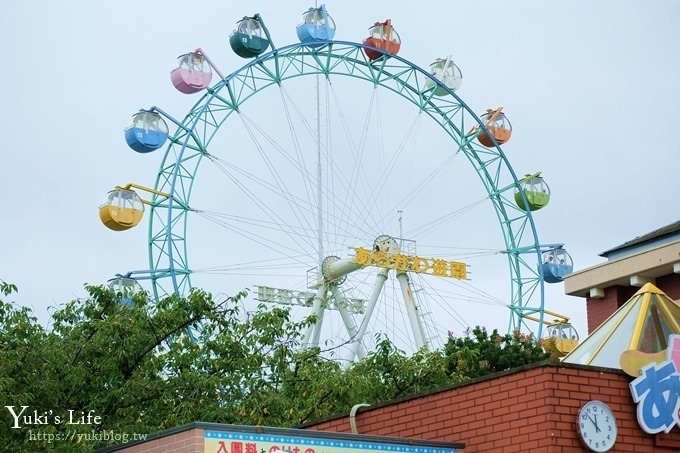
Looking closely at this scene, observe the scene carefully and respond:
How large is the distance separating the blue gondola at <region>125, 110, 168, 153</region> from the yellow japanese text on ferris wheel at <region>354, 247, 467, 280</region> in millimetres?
5467

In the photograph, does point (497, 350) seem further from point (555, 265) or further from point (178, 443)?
point (178, 443)

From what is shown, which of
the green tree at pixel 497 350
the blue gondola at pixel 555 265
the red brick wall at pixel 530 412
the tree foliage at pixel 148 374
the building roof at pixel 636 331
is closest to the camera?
the red brick wall at pixel 530 412

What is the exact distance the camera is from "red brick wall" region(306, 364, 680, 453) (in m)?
11.5

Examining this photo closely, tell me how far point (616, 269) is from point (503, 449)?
13580mm

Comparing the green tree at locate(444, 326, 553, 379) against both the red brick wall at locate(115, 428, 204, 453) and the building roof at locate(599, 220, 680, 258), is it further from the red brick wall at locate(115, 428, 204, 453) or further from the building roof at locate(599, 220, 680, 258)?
the red brick wall at locate(115, 428, 204, 453)

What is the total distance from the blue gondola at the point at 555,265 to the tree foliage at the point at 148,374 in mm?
14987

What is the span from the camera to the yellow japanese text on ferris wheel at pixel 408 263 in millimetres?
32406

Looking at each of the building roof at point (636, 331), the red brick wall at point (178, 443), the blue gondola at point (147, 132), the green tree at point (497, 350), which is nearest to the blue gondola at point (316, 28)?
the blue gondola at point (147, 132)

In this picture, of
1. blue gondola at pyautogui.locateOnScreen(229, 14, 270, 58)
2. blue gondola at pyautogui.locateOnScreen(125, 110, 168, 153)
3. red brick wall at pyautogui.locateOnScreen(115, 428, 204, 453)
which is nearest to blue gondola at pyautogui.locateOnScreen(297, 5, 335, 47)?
blue gondola at pyautogui.locateOnScreen(229, 14, 270, 58)

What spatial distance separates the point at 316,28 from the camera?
34750 mm

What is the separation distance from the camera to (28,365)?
64.4 ft

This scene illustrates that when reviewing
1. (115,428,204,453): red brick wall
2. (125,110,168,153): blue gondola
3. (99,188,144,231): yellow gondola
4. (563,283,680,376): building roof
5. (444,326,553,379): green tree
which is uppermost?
(125,110,168,153): blue gondola

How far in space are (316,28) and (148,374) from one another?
16.4 meters

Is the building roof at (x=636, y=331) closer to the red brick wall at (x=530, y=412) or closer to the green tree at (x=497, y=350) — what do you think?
the red brick wall at (x=530, y=412)
